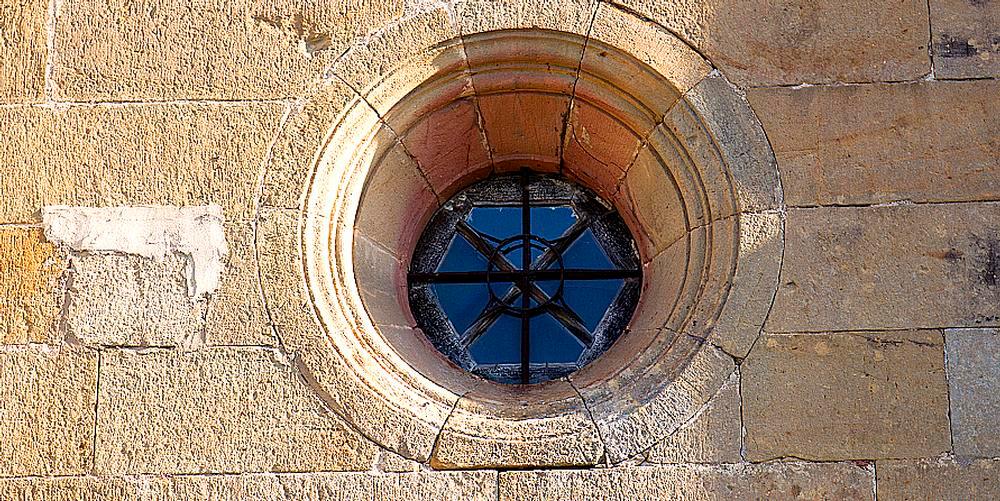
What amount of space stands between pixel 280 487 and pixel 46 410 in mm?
877

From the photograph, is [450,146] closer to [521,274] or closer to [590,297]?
[521,274]

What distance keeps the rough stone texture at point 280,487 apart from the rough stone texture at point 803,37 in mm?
1792

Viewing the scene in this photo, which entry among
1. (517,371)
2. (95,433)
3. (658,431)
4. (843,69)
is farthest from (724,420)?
(95,433)

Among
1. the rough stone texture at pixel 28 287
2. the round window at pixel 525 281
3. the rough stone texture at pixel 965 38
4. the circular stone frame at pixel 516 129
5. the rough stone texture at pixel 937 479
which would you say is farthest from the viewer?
the round window at pixel 525 281

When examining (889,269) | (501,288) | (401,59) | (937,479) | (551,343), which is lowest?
(937,479)

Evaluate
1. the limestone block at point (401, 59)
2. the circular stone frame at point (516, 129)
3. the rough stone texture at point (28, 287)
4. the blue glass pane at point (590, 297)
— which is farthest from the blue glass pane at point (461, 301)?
the rough stone texture at point (28, 287)

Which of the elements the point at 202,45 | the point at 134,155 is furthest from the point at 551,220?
the point at 134,155

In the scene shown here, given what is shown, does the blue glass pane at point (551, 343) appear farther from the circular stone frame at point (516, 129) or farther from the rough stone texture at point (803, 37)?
the rough stone texture at point (803, 37)

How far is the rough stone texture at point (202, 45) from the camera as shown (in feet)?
14.9

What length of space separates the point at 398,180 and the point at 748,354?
5.03ft

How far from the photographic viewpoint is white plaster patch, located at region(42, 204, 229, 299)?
4.40 meters

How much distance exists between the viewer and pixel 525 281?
4.96 meters

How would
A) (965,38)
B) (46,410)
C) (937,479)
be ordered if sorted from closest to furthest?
(937,479) < (46,410) < (965,38)

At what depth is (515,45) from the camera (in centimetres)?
463
